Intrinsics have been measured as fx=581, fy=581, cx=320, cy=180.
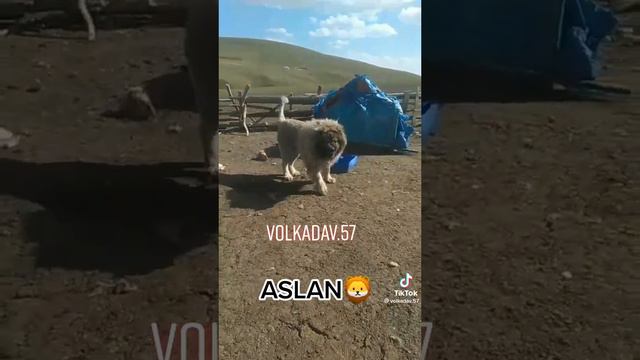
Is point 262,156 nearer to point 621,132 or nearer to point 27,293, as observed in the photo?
point 27,293

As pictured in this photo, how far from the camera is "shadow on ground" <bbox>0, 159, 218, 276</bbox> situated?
2531 millimetres

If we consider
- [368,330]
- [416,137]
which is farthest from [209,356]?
[416,137]

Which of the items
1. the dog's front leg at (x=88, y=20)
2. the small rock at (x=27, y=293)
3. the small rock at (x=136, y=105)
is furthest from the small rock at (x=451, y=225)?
the small rock at (x=27, y=293)

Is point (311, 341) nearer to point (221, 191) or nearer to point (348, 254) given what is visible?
point (348, 254)

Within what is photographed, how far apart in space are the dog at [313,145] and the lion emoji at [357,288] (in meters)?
0.39

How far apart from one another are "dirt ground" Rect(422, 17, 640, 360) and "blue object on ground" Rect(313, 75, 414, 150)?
197mm

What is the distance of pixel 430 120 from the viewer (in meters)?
2.53

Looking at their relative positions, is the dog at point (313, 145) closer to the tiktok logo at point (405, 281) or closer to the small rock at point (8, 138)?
the tiktok logo at point (405, 281)

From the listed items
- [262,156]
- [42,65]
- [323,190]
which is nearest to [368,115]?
[323,190]

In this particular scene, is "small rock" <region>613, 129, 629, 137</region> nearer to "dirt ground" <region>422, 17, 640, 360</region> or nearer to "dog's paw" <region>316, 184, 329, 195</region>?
"dirt ground" <region>422, 17, 640, 360</region>

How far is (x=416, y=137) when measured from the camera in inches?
99.0

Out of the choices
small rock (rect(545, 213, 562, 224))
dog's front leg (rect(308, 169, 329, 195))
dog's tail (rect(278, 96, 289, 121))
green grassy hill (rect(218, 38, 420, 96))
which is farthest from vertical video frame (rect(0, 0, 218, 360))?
small rock (rect(545, 213, 562, 224))

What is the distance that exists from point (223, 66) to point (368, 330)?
4.18ft

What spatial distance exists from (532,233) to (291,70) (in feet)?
4.26
